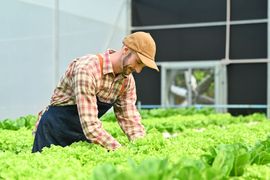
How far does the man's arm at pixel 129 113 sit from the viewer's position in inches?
186

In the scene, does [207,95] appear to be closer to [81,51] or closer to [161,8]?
[161,8]

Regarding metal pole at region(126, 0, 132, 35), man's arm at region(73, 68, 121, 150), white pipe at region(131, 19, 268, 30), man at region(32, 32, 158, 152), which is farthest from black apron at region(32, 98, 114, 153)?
Answer: metal pole at region(126, 0, 132, 35)

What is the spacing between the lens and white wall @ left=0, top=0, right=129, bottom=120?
32.7 feet

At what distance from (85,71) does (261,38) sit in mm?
11031

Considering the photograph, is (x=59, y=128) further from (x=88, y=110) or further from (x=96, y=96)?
(x=88, y=110)

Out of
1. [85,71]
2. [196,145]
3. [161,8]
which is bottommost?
[196,145]

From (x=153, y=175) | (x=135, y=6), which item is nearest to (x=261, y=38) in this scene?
(x=135, y=6)

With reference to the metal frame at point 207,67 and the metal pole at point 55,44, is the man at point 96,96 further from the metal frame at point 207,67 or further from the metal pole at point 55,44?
the metal frame at point 207,67

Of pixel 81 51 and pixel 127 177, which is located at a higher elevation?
pixel 81 51

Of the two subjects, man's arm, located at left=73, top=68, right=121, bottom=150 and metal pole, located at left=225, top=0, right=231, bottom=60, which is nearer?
man's arm, located at left=73, top=68, right=121, bottom=150

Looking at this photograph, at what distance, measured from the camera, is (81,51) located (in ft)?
41.8

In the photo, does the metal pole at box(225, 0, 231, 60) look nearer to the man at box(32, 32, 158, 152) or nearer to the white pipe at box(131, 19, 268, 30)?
the white pipe at box(131, 19, 268, 30)

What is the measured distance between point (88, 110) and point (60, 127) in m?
0.60

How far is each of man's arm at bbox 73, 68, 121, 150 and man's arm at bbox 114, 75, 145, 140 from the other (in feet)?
2.01
